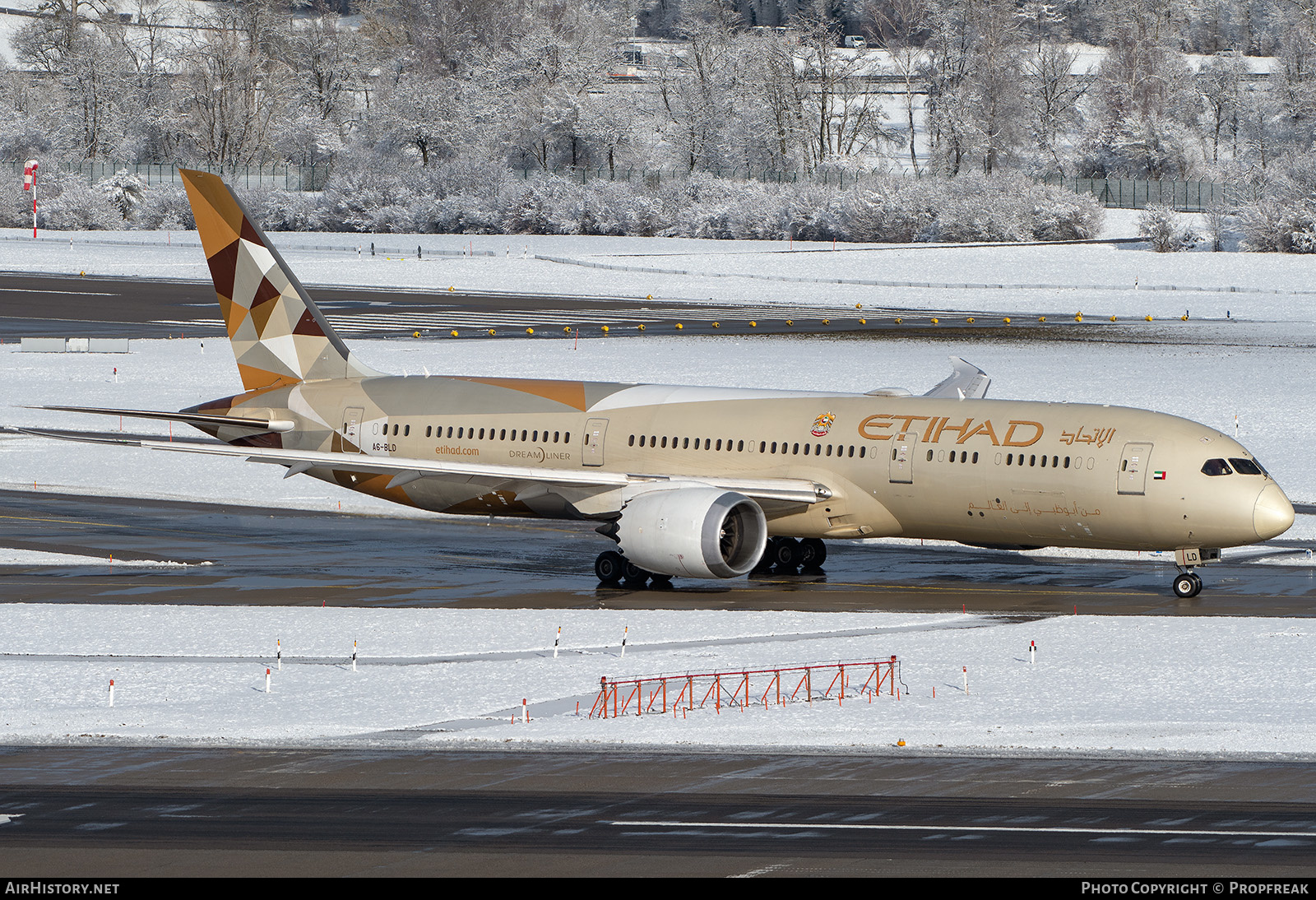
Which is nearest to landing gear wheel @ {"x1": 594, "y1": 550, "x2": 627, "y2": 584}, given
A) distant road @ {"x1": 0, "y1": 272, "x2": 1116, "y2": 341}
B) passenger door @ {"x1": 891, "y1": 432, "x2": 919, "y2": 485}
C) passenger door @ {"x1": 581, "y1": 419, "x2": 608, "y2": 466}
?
passenger door @ {"x1": 581, "y1": 419, "x2": 608, "y2": 466}

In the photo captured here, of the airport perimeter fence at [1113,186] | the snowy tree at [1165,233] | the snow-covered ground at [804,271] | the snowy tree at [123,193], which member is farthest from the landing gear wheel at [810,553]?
the snowy tree at [123,193]

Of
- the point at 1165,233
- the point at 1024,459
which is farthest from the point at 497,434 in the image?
the point at 1165,233

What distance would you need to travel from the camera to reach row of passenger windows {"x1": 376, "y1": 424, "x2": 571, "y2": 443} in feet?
136

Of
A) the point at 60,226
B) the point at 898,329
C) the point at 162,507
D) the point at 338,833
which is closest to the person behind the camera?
the point at 338,833

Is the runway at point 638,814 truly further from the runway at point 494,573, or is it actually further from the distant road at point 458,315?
the distant road at point 458,315

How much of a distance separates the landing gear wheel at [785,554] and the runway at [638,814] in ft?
53.3

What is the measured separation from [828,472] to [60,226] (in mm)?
147513

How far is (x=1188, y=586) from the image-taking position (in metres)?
36.6

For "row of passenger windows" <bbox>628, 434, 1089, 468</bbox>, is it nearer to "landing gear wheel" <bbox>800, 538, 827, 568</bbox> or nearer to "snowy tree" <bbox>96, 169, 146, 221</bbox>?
"landing gear wheel" <bbox>800, 538, 827, 568</bbox>

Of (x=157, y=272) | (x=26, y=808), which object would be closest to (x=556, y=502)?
(x=26, y=808)

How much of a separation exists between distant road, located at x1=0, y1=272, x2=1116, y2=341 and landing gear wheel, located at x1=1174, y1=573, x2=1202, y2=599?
48.1 m

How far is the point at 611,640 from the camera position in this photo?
32875 mm

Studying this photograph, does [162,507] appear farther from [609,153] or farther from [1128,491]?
[609,153]

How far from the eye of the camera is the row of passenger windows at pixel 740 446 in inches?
1527
